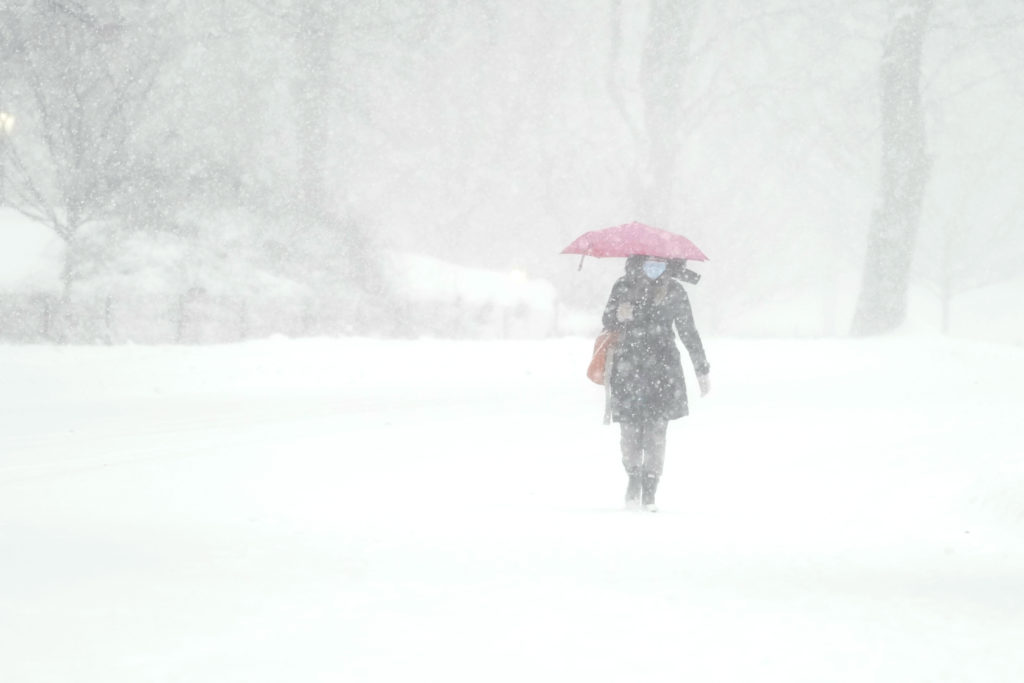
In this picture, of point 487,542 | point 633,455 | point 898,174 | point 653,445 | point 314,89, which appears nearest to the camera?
point 487,542

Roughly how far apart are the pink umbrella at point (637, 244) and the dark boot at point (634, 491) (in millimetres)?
1629

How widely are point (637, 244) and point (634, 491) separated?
181 centimetres

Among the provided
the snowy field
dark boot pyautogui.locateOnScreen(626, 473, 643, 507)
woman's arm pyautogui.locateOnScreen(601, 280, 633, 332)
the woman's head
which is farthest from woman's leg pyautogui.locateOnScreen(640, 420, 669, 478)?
the woman's head

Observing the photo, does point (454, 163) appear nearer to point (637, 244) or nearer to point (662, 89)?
point (662, 89)

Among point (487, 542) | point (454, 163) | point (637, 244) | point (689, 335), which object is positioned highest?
point (454, 163)

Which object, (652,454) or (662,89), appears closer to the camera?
(652,454)

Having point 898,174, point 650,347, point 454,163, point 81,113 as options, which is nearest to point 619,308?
point 650,347

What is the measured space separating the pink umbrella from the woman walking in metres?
0.10

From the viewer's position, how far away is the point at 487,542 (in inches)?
253

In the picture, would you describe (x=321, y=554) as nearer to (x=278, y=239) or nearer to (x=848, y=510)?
(x=848, y=510)

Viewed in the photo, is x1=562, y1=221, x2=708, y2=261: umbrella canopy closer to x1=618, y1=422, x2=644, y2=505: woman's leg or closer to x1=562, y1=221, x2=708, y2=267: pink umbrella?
x1=562, y1=221, x2=708, y2=267: pink umbrella

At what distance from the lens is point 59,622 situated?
4609 millimetres

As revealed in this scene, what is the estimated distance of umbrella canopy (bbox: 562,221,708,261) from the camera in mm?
7422

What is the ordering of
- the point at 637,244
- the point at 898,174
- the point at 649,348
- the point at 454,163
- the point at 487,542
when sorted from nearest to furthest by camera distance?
the point at 487,542 < the point at 637,244 < the point at 649,348 < the point at 898,174 < the point at 454,163
